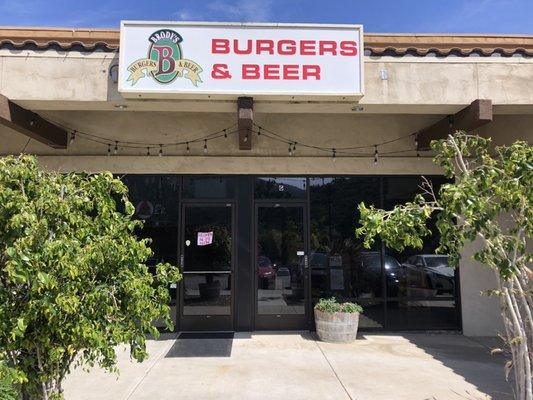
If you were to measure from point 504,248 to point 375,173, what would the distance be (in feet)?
16.2

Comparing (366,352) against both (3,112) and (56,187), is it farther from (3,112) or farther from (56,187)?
(3,112)

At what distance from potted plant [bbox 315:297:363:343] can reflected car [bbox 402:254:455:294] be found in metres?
1.55

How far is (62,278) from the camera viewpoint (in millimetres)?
3035

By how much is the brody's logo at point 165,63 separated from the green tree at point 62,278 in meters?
3.02

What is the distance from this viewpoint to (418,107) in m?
6.82

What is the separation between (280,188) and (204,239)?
1.71m

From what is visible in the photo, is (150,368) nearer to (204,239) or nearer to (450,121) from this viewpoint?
(204,239)

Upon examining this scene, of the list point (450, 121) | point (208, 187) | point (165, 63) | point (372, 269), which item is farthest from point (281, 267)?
point (165, 63)

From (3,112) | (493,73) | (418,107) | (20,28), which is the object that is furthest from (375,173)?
(20,28)

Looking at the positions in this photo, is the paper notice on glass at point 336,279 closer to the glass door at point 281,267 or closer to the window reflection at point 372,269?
the window reflection at point 372,269

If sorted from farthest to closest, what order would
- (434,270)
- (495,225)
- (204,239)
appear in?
(434,270) < (204,239) < (495,225)

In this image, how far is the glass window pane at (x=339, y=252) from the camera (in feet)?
27.6

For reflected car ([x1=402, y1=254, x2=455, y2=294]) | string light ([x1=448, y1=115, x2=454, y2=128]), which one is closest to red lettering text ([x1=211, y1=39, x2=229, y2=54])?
string light ([x1=448, y1=115, x2=454, y2=128])

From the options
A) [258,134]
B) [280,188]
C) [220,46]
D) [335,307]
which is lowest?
[335,307]
